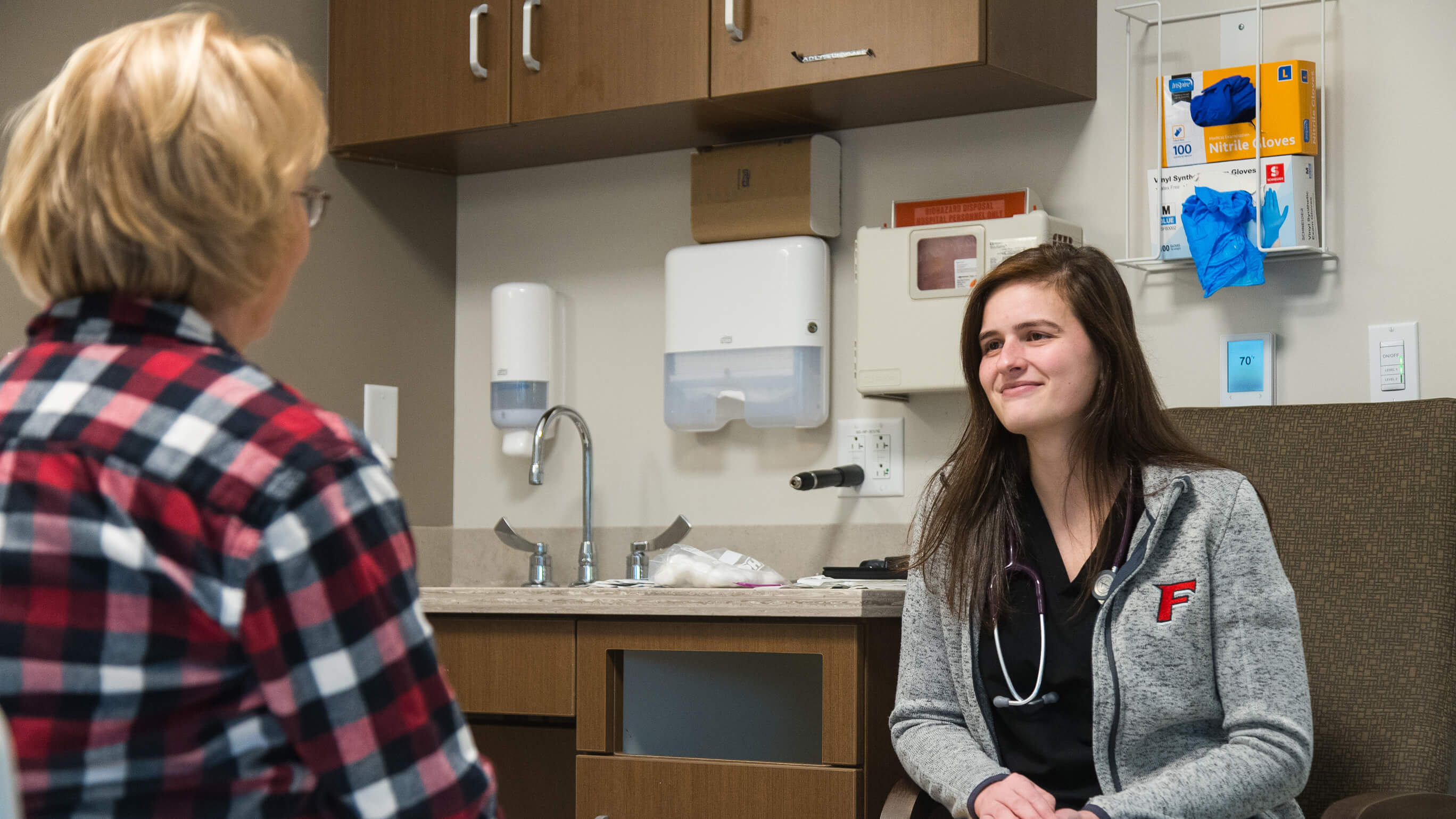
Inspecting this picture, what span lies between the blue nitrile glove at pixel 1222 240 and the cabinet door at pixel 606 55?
0.87m

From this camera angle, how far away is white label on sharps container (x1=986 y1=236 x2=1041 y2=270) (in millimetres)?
2373

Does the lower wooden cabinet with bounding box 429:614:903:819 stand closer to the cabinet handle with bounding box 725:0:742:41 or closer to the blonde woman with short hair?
the cabinet handle with bounding box 725:0:742:41

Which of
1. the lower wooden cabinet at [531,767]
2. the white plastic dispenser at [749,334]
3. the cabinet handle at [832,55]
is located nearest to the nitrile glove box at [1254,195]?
the cabinet handle at [832,55]

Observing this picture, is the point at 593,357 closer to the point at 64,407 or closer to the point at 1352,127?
the point at 1352,127

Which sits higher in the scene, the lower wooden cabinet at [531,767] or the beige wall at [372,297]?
Result: the beige wall at [372,297]

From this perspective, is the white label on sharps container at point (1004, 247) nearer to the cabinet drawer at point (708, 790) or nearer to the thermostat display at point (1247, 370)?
the thermostat display at point (1247, 370)

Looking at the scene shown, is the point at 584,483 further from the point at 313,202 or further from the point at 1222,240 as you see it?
Result: the point at 313,202

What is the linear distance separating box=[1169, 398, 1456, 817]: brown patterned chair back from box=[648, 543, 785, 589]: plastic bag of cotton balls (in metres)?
0.74

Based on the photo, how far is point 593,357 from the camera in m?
2.96

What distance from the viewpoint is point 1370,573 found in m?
1.83

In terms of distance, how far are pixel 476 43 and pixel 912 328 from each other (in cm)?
100

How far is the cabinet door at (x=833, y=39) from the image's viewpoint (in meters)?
2.26

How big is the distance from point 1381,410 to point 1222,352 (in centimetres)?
45

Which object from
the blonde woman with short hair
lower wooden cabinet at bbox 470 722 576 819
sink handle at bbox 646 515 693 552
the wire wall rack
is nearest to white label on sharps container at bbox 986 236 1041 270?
the wire wall rack
